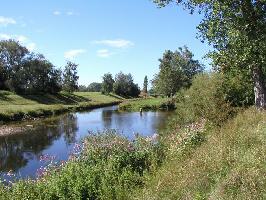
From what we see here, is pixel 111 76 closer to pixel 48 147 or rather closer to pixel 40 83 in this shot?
pixel 40 83

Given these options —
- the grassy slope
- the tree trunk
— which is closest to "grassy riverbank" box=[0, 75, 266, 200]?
the grassy slope

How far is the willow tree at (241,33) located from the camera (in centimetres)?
2142

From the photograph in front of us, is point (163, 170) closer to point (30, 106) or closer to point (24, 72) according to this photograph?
point (30, 106)

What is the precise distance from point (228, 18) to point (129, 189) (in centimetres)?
1324

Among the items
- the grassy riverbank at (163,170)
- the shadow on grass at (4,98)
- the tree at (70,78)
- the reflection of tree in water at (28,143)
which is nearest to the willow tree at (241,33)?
the grassy riverbank at (163,170)

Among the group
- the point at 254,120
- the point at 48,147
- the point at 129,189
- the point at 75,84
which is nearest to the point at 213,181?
the point at 129,189

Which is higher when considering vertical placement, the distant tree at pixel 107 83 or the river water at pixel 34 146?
the distant tree at pixel 107 83

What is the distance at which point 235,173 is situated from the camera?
9.35m

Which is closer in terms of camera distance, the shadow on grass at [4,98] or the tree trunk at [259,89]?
the tree trunk at [259,89]

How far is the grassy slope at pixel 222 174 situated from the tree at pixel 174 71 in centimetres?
8466

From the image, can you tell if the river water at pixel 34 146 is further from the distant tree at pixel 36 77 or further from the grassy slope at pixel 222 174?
the distant tree at pixel 36 77

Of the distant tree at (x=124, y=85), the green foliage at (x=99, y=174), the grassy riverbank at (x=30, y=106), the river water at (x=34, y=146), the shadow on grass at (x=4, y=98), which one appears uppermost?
the distant tree at (x=124, y=85)

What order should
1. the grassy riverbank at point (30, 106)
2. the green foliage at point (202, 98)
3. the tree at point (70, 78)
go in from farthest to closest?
the tree at point (70, 78)
the grassy riverbank at point (30, 106)
the green foliage at point (202, 98)

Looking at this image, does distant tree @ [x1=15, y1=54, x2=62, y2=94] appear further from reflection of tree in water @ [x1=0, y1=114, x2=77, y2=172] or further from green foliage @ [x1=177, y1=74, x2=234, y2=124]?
green foliage @ [x1=177, y1=74, x2=234, y2=124]
